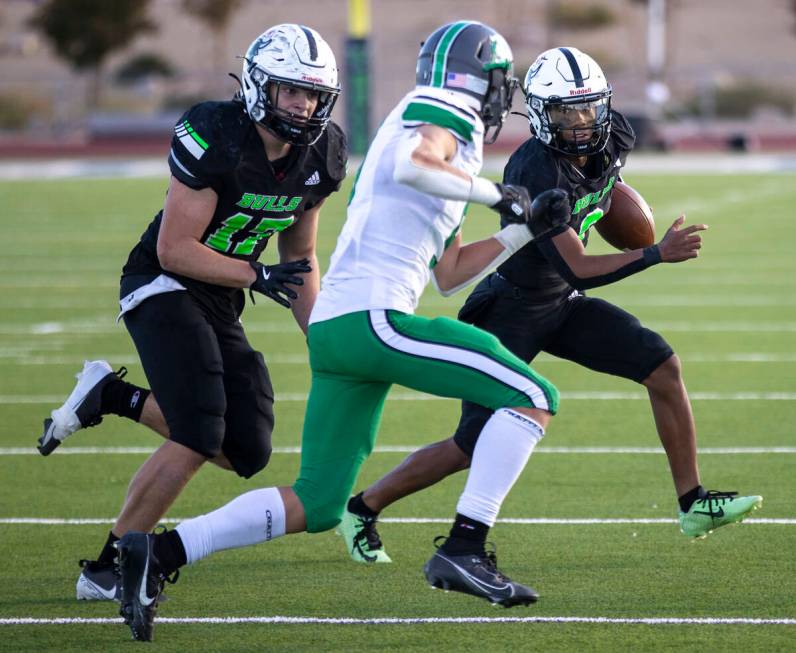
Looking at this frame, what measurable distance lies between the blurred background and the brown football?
27257 mm

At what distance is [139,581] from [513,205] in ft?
5.09

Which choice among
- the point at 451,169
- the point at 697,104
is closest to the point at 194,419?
the point at 451,169

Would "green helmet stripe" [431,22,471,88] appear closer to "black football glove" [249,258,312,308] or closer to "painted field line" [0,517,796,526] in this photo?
"black football glove" [249,258,312,308]

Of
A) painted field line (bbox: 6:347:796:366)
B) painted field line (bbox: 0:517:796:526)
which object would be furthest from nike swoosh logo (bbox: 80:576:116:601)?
painted field line (bbox: 6:347:796:366)

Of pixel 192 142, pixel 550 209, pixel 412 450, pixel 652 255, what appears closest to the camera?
pixel 550 209

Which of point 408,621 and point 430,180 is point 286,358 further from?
point 430,180

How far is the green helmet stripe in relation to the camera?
4.33m

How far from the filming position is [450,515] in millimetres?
5945

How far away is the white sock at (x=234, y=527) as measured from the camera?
422cm

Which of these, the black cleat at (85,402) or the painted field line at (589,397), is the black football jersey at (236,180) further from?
the painted field line at (589,397)

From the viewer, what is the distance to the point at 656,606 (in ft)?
15.1

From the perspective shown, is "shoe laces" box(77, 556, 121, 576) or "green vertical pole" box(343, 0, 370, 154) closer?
"shoe laces" box(77, 556, 121, 576)

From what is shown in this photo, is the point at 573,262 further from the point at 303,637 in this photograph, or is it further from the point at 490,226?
the point at 490,226

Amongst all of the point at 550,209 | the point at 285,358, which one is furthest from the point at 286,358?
the point at 550,209
